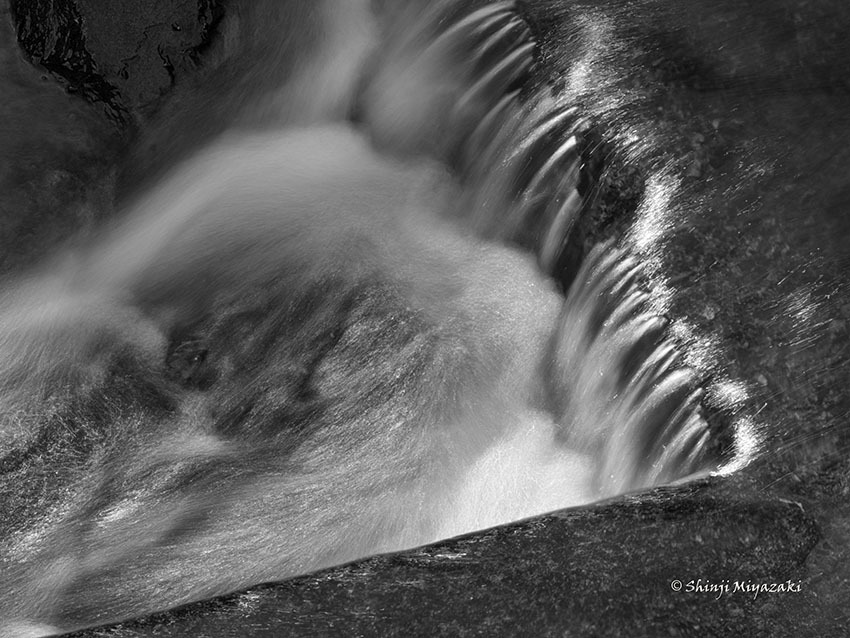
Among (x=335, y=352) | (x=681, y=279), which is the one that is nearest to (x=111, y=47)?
(x=335, y=352)

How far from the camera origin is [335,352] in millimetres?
4449

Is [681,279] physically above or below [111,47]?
below

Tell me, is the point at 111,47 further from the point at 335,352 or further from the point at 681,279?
the point at 681,279

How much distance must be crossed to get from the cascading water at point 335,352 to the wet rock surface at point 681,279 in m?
0.28

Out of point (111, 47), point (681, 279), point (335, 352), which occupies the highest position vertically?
point (111, 47)

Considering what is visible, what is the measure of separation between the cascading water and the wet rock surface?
0.91 feet

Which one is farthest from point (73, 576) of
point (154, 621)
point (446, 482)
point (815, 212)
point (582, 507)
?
point (815, 212)

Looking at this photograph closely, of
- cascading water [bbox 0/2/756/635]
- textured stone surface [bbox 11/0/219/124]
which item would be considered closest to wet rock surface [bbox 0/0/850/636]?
textured stone surface [bbox 11/0/219/124]

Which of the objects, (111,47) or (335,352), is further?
(111,47)

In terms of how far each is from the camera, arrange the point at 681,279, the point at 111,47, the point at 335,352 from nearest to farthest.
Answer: the point at 681,279 < the point at 335,352 < the point at 111,47

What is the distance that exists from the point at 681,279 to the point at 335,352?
59.3 inches

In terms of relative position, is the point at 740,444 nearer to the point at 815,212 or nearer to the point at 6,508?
the point at 815,212

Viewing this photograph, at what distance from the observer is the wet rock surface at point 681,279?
296 centimetres

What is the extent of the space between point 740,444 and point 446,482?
3.82 feet
